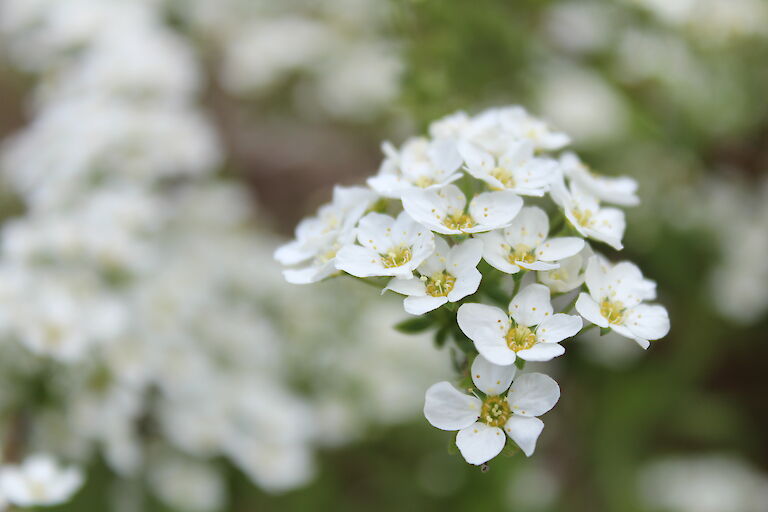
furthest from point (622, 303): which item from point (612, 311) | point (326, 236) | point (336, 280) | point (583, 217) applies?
point (336, 280)

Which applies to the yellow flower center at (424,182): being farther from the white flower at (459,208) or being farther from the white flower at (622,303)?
the white flower at (622,303)

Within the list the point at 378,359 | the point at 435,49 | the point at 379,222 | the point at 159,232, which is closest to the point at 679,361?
the point at 378,359

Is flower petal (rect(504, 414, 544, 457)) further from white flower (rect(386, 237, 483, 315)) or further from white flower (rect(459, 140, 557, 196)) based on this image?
white flower (rect(459, 140, 557, 196))

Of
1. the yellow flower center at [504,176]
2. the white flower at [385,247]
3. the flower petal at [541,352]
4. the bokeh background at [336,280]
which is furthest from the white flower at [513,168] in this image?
the bokeh background at [336,280]

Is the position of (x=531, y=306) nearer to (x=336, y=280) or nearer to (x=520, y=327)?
(x=520, y=327)

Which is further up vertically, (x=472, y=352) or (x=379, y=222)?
(x=379, y=222)

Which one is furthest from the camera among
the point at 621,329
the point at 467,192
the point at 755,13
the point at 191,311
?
the point at 755,13

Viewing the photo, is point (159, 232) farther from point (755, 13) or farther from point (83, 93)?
point (755, 13)
